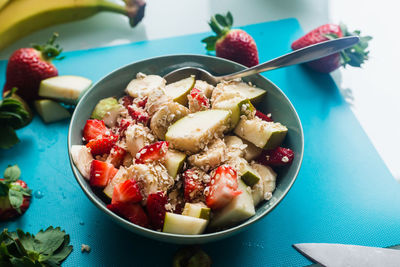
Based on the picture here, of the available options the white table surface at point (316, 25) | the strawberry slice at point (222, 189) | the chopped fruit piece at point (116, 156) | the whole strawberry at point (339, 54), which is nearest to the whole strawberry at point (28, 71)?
the white table surface at point (316, 25)

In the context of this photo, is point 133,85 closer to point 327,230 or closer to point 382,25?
point 327,230

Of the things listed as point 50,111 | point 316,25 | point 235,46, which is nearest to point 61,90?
point 50,111

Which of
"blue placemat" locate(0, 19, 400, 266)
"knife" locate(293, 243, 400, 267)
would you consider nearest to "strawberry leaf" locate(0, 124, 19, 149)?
"blue placemat" locate(0, 19, 400, 266)

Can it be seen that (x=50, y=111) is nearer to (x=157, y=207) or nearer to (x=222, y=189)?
(x=157, y=207)

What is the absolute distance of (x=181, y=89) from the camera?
1429mm

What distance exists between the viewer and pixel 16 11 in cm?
190

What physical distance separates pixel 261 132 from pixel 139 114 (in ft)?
1.41

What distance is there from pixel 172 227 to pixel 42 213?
59 cm

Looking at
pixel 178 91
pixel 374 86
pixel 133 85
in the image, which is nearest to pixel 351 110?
pixel 374 86

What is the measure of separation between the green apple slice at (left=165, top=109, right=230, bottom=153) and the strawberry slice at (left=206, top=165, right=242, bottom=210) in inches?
4.9

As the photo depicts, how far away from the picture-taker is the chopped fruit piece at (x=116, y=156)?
1.27 metres

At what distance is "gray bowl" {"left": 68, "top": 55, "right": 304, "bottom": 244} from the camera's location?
3.59 ft

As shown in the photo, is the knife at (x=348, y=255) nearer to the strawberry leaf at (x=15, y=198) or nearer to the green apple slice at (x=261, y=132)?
the green apple slice at (x=261, y=132)

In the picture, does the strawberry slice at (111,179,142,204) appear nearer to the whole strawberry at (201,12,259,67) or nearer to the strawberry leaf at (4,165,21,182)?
the strawberry leaf at (4,165,21,182)
